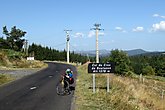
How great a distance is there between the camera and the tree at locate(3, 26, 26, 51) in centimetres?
8369

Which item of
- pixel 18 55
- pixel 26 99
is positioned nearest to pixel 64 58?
pixel 18 55

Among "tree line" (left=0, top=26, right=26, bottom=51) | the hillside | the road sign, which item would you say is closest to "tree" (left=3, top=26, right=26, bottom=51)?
"tree line" (left=0, top=26, right=26, bottom=51)

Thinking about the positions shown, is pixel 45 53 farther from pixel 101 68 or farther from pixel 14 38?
pixel 101 68

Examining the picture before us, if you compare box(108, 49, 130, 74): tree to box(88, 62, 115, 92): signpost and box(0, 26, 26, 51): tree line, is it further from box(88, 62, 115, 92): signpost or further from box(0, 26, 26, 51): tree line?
box(88, 62, 115, 92): signpost

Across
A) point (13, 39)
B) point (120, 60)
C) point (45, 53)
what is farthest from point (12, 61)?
point (45, 53)

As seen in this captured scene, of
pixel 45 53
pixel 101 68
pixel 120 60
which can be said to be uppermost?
pixel 45 53

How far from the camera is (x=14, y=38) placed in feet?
280

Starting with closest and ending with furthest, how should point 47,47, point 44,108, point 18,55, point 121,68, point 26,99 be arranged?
point 44,108 → point 26,99 → point 18,55 → point 121,68 → point 47,47

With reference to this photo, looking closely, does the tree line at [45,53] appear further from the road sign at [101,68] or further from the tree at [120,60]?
the road sign at [101,68]

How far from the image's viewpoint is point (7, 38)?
276 ft

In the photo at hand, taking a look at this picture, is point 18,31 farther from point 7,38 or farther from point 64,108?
point 64,108

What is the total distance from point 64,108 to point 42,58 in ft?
332

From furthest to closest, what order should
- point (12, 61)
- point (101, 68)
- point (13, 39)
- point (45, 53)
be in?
point (45, 53)
point (13, 39)
point (12, 61)
point (101, 68)

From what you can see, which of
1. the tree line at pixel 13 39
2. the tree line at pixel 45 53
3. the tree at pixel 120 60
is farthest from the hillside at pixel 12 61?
the tree line at pixel 45 53
